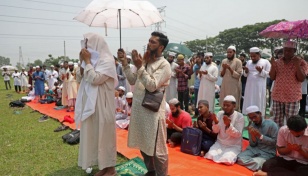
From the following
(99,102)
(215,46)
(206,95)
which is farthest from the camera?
(215,46)

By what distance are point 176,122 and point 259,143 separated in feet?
5.41

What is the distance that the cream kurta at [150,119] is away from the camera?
9.12 ft

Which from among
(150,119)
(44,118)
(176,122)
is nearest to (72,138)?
(176,122)

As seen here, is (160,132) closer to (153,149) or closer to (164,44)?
(153,149)

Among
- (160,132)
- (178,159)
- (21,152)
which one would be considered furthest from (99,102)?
(21,152)

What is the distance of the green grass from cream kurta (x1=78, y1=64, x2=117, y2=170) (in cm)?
58

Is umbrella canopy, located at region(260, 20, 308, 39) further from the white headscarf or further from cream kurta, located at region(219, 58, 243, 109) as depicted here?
the white headscarf

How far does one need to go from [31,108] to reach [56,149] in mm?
5837

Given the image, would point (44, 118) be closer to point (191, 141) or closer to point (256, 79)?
point (191, 141)

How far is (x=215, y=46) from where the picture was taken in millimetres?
47562

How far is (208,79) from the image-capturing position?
253 inches

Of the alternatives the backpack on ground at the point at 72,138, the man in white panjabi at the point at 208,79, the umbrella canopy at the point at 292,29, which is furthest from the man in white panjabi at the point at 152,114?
the man in white panjabi at the point at 208,79

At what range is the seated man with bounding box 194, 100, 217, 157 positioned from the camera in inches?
175

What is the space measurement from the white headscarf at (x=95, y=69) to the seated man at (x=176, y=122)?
2059 millimetres
